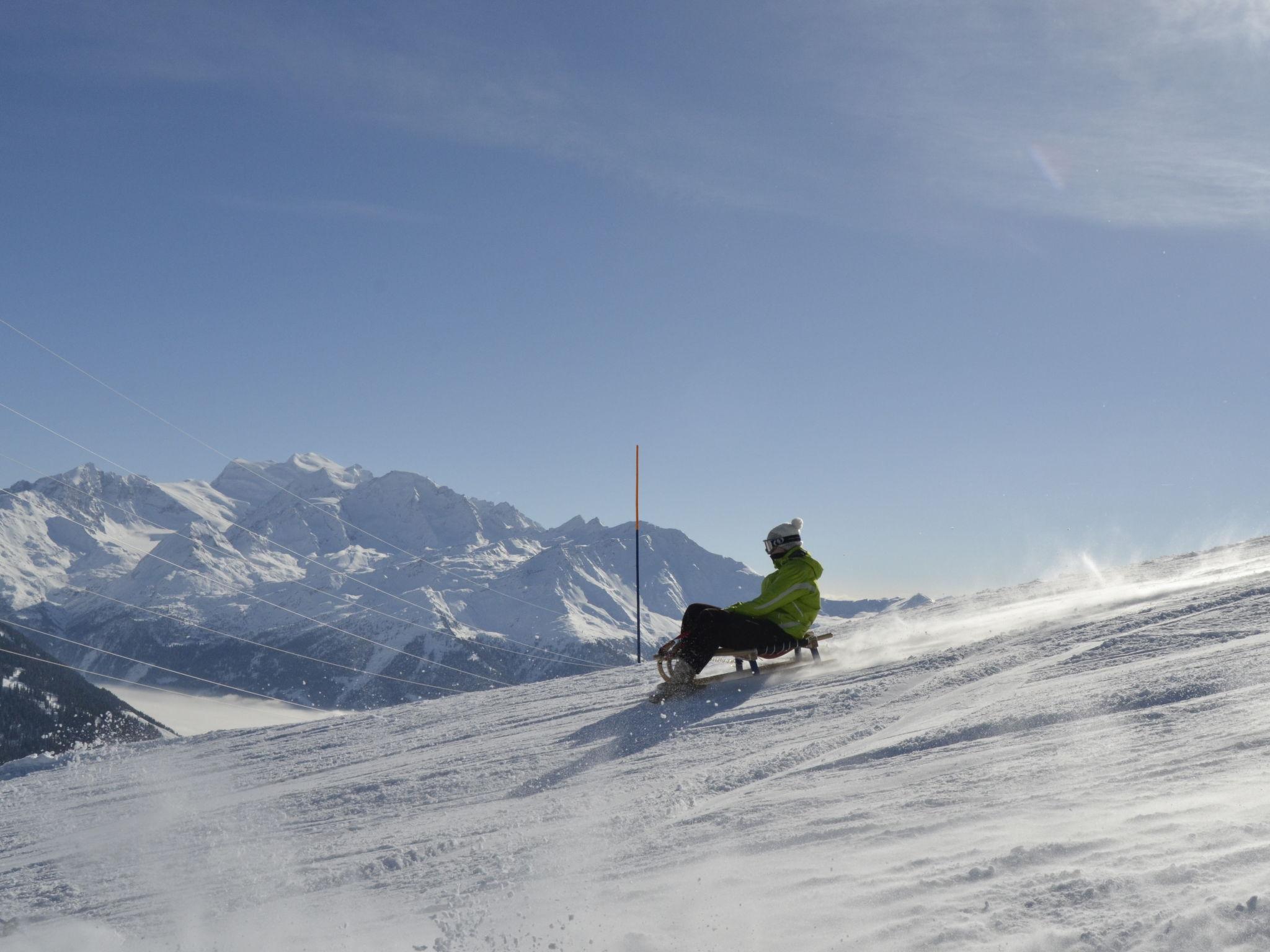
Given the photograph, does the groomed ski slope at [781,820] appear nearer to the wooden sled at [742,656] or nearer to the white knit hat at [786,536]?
the wooden sled at [742,656]

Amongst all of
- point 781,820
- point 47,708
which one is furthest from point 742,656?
point 47,708

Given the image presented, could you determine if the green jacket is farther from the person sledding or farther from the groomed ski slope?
the groomed ski slope

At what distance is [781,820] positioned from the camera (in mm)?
4969

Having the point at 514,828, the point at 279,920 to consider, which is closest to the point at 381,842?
the point at 514,828

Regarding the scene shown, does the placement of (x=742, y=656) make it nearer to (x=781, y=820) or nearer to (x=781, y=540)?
(x=781, y=540)

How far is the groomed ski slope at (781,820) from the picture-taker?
11.2 feet

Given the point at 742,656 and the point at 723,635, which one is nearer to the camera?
the point at 723,635

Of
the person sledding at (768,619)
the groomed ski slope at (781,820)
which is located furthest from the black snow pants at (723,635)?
the groomed ski slope at (781,820)

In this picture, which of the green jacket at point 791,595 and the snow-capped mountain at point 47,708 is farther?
the snow-capped mountain at point 47,708

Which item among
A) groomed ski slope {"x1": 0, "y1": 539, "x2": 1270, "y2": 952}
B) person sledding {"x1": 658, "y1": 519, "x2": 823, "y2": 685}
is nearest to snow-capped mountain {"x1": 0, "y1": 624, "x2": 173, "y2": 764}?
groomed ski slope {"x1": 0, "y1": 539, "x2": 1270, "y2": 952}

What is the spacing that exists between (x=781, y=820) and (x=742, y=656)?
215 inches

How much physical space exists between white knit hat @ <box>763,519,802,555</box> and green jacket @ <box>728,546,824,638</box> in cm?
7

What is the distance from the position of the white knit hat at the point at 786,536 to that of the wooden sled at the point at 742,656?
3.78 ft

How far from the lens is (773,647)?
10.5 meters
